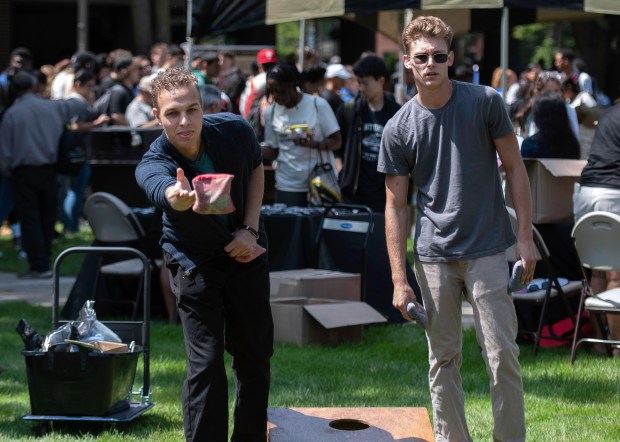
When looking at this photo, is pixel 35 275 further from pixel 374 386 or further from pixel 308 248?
pixel 374 386

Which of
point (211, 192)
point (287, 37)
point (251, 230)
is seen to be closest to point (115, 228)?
point (251, 230)

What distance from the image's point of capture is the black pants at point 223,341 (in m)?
4.69

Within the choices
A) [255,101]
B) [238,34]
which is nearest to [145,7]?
[238,34]

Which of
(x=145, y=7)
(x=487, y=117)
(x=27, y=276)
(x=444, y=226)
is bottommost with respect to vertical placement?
(x=27, y=276)

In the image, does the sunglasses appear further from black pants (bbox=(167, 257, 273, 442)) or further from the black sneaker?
the black sneaker

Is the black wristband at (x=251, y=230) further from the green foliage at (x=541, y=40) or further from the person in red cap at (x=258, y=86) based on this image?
the green foliage at (x=541, y=40)

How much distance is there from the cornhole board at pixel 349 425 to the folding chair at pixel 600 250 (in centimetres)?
218

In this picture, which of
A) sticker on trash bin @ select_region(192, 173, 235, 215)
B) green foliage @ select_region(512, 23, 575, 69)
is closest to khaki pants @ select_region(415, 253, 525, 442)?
sticker on trash bin @ select_region(192, 173, 235, 215)

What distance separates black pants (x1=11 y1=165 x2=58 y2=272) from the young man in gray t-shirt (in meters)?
7.62

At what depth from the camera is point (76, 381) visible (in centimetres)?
561

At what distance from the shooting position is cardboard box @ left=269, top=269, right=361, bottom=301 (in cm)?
845

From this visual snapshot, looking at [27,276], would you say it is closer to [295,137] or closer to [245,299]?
[295,137]

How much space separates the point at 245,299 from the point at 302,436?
69 centimetres

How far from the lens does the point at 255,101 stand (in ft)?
40.6
